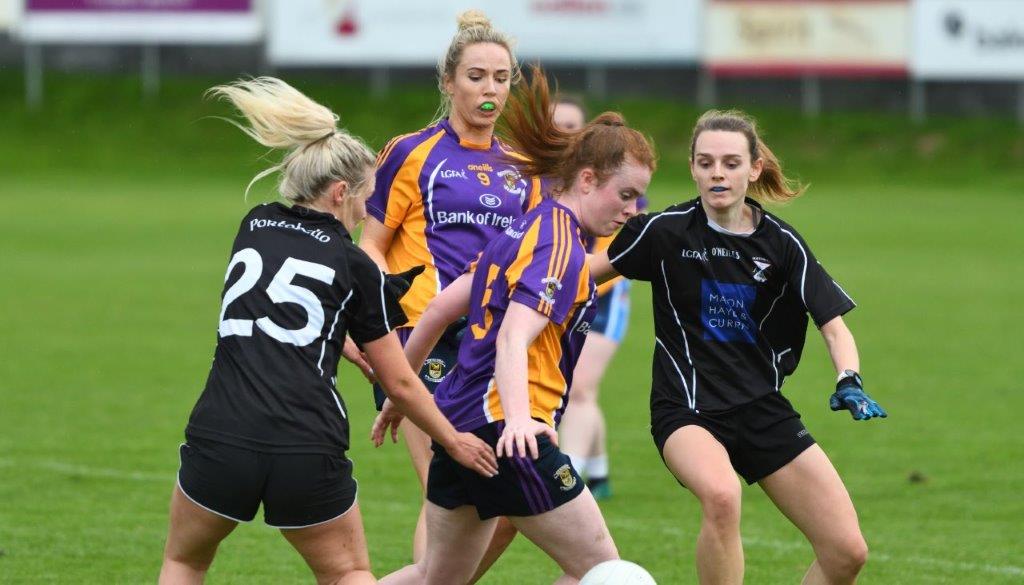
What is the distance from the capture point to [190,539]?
5.04 metres

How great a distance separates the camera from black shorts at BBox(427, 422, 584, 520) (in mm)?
5027

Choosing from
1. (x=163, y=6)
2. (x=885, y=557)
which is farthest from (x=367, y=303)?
(x=163, y=6)

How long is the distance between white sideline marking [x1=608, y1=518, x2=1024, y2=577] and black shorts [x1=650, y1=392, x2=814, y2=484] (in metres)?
1.99

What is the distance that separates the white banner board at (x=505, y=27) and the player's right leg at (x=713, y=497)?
28867mm

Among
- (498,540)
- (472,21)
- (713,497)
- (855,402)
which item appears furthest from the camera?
(472,21)

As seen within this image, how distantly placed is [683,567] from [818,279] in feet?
7.04

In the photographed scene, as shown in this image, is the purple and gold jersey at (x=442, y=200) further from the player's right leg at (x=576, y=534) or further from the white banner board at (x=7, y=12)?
the white banner board at (x=7, y=12)

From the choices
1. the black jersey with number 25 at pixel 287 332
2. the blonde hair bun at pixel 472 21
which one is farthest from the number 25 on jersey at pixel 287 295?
the blonde hair bun at pixel 472 21

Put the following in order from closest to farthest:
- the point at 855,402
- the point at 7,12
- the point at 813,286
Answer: the point at 855,402 → the point at 813,286 → the point at 7,12

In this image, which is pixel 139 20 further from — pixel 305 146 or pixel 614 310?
pixel 305 146

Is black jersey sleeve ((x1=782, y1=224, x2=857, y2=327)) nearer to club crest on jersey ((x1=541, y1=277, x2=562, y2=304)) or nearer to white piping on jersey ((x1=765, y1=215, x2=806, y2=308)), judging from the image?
white piping on jersey ((x1=765, y1=215, x2=806, y2=308))

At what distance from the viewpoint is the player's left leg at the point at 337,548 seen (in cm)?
504

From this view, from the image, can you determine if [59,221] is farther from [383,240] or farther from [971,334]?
[383,240]

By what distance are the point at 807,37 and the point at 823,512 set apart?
28768 mm
